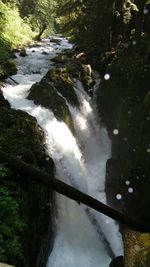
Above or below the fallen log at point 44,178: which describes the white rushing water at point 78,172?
below

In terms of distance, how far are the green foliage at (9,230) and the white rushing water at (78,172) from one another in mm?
4107

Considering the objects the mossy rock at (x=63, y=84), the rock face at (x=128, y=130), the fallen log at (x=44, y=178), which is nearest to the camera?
the fallen log at (x=44, y=178)

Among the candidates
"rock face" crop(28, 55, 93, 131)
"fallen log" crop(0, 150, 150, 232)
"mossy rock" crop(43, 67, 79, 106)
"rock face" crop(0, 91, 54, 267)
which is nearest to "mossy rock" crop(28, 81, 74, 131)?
"rock face" crop(28, 55, 93, 131)

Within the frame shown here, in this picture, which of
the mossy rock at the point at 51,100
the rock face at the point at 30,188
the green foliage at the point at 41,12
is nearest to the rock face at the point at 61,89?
the mossy rock at the point at 51,100

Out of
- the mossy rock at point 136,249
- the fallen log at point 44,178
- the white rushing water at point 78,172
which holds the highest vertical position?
the fallen log at point 44,178

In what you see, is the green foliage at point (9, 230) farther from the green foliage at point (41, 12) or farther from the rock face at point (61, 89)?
the green foliage at point (41, 12)

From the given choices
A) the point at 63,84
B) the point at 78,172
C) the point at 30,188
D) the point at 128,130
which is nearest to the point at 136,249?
the point at 30,188

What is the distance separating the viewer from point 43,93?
18453 mm

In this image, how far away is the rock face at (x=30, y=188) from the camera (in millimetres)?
9938

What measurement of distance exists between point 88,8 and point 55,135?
37.8ft

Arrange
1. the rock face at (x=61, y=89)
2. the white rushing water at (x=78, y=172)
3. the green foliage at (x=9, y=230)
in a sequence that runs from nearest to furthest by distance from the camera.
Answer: the green foliage at (x=9, y=230) < the white rushing water at (x=78, y=172) < the rock face at (x=61, y=89)

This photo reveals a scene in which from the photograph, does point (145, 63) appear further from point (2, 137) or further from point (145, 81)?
point (2, 137)

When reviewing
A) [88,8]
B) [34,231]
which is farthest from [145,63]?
[34,231]

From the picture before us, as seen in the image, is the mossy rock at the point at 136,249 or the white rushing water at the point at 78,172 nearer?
the mossy rock at the point at 136,249
